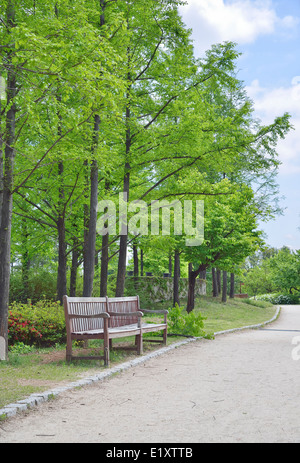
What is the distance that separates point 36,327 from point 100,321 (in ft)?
5.68

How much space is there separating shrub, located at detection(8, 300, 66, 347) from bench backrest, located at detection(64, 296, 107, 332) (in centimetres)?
155

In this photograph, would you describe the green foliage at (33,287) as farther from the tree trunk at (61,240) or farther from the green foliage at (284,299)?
the green foliage at (284,299)

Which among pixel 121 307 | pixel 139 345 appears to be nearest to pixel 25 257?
pixel 121 307

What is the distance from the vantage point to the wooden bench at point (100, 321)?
27.2ft

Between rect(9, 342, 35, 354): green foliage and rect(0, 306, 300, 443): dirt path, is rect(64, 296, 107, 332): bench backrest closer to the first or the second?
rect(0, 306, 300, 443): dirt path

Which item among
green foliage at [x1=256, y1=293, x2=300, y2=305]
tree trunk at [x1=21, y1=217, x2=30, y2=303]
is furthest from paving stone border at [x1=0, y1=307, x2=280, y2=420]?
green foliage at [x1=256, y1=293, x2=300, y2=305]

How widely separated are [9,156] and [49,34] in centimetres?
257

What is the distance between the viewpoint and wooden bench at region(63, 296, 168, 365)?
830cm

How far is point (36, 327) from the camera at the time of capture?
1054 centimetres

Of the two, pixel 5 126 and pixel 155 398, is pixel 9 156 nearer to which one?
pixel 5 126

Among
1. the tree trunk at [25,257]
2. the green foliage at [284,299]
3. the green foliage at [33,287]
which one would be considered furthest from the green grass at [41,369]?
the green foliage at [284,299]

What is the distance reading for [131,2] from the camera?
40.2 feet

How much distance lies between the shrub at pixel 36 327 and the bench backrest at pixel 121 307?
1.34 m

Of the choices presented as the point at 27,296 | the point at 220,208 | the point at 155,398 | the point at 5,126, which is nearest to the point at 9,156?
the point at 5,126
